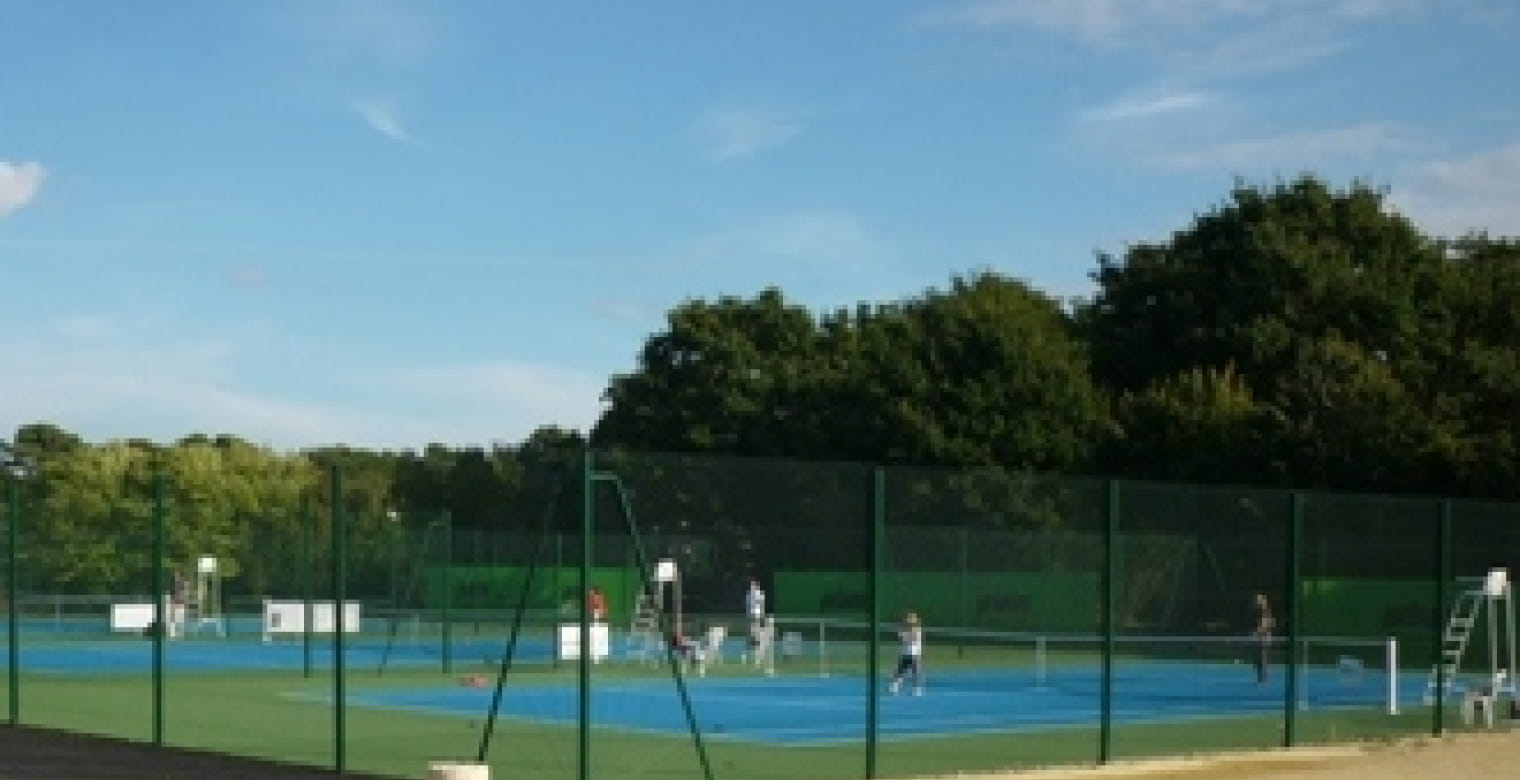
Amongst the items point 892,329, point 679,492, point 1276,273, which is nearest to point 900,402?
point 892,329

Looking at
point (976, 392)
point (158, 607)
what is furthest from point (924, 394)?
point (158, 607)

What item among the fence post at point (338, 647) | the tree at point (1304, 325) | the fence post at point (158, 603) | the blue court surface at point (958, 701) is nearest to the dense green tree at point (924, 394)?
the tree at point (1304, 325)

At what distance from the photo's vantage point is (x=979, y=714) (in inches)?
1025

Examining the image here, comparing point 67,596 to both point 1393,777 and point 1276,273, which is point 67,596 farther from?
point 1276,273

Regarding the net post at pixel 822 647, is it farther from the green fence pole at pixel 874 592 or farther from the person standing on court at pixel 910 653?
the green fence pole at pixel 874 592

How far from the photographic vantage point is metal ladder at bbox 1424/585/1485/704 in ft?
86.0

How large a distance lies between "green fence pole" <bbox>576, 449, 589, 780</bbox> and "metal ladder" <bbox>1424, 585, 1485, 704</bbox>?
513 inches

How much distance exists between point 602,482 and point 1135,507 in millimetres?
8163

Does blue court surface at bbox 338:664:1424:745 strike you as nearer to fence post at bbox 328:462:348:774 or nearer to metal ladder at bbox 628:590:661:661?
metal ladder at bbox 628:590:661:661

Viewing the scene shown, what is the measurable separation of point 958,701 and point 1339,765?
705 centimetres

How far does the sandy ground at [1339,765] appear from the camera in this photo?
64.4 ft

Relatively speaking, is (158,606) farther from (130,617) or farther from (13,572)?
(130,617)

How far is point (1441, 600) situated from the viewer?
25.0 meters

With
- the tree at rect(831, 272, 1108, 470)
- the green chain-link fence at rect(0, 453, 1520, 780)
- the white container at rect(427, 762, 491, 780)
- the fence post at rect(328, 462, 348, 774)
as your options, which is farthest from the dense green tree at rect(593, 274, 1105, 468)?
the white container at rect(427, 762, 491, 780)
